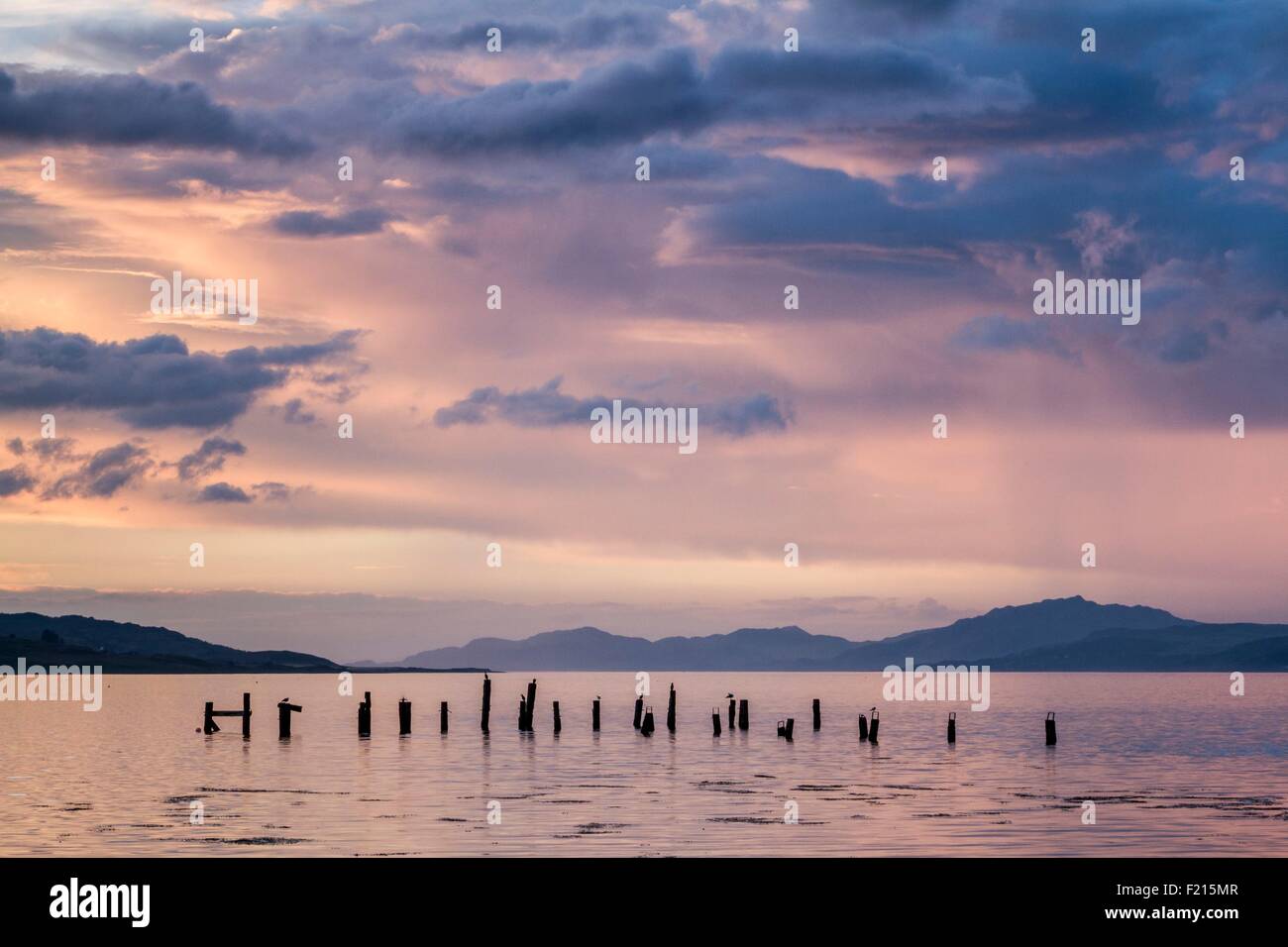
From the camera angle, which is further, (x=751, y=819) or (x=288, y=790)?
(x=288, y=790)

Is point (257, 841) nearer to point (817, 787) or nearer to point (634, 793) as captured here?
point (634, 793)

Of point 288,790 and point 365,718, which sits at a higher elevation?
point 365,718

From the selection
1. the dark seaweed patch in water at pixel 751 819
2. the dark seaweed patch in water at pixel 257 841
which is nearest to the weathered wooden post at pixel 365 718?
the dark seaweed patch in water at pixel 751 819

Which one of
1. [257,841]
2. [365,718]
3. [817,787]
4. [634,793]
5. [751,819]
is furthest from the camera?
[365,718]

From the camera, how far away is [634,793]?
54.6 meters

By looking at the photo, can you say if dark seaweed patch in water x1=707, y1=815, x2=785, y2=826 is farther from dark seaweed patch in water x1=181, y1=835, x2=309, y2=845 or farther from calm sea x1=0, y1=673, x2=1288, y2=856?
dark seaweed patch in water x1=181, y1=835, x2=309, y2=845

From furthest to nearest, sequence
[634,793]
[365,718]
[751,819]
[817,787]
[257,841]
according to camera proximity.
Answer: [365,718] → [817,787] → [634,793] → [751,819] → [257,841]

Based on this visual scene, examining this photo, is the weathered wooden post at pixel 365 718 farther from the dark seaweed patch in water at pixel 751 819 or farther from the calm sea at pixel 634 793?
the dark seaweed patch in water at pixel 751 819

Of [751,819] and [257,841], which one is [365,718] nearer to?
[751,819]

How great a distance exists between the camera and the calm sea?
131ft

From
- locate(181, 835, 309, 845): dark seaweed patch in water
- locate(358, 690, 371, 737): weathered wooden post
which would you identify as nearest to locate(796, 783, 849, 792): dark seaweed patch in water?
locate(181, 835, 309, 845): dark seaweed patch in water

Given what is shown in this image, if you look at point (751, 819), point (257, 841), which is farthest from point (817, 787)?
point (257, 841)

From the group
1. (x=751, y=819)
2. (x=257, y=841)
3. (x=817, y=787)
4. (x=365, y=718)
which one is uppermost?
(x=257, y=841)
